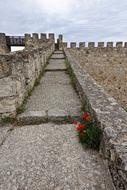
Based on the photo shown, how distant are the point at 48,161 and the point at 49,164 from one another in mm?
46

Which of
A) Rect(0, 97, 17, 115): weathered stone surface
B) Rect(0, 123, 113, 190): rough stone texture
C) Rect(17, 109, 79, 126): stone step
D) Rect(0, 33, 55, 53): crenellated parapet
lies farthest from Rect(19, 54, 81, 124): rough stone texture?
Rect(0, 33, 55, 53): crenellated parapet

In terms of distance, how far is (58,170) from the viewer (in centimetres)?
164

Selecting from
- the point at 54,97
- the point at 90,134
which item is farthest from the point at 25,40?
the point at 90,134

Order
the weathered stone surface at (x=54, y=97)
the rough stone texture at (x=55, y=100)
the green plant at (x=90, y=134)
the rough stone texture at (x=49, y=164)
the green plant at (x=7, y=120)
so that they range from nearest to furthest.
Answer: the rough stone texture at (x=49, y=164) < the green plant at (x=90, y=134) < the green plant at (x=7, y=120) < the rough stone texture at (x=55, y=100) < the weathered stone surface at (x=54, y=97)

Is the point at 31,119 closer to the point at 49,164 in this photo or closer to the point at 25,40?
the point at 49,164

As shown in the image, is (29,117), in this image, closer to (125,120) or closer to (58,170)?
(58,170)

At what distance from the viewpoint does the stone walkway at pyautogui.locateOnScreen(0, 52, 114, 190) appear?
1.50 meters

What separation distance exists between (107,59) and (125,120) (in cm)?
1542

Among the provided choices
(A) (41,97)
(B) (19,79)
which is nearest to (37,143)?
(B) (19,79)

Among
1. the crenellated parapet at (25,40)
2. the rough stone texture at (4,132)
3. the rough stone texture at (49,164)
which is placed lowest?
the rough stone texture at (49,164)

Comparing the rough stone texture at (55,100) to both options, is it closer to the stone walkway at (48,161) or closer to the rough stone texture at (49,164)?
the stone walkway at (48,161)

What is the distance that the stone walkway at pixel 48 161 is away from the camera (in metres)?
1.50

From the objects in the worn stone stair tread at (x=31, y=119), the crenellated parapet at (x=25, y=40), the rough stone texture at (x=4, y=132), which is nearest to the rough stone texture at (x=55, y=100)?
the worn stone stair tread at (x=31, y=119)

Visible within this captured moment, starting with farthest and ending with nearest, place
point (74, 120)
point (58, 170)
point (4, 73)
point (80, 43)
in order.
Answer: point (80, 43) < point (4, 73) < point (74, 120) < point (58, 170)
